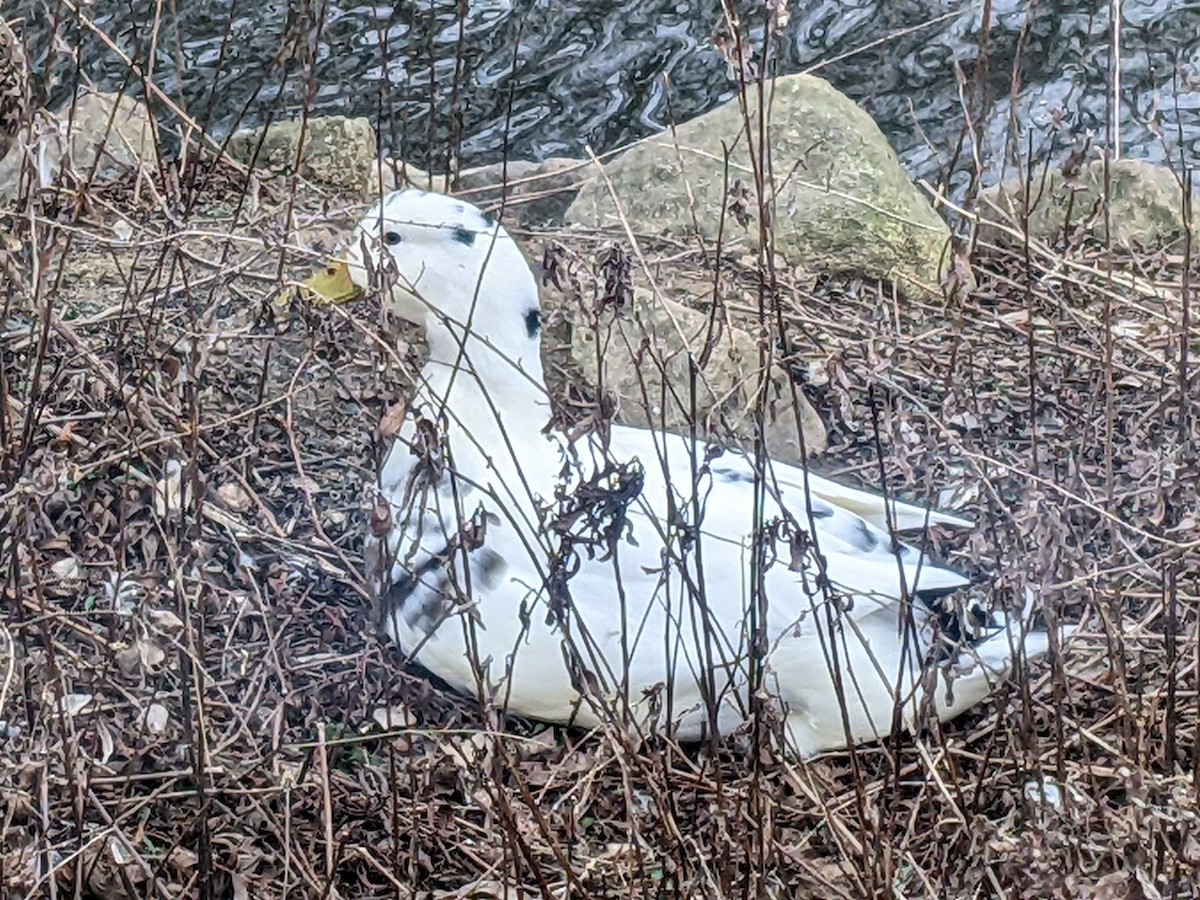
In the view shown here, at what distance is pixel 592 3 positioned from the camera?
743 cm

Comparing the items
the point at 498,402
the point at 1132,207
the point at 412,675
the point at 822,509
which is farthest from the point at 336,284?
the point at 1132,207

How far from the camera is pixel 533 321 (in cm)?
323

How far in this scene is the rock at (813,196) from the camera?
16.0ft


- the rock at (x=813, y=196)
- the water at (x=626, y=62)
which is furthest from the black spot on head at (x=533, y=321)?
the water at (x=626, y=62)

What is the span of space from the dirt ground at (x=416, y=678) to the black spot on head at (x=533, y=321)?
1.15 feet

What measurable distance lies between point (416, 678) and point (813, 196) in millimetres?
2472

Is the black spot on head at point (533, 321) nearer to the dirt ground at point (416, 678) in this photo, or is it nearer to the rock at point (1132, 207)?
the dirt ground at point (416, 678)

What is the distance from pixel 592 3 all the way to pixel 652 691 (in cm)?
542

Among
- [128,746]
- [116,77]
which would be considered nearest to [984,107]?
[128,746]

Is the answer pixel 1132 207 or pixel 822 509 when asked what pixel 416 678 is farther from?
pixel 1132 207

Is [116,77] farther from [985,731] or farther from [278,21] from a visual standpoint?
[985,731]

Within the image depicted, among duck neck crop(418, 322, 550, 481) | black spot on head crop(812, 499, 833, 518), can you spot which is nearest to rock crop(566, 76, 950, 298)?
duck neck crop(418, 322, 550, 481)

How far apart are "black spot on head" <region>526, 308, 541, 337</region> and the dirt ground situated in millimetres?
350

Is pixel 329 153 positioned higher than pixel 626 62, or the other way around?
pixel 329 153
